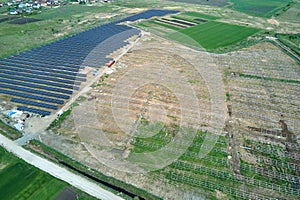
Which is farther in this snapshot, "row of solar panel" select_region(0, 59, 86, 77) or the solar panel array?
"row of solar panel" select_region(0, 59, 86, 77)

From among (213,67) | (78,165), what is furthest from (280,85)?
(78,165)

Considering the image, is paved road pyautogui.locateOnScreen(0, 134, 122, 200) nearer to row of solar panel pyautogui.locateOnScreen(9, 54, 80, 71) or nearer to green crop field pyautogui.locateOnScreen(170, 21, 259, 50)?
row of solar panel pyautogui.locateOnScreen(9, 54, 80, 71)

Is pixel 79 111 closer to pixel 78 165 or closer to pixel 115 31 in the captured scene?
pixel 78 165

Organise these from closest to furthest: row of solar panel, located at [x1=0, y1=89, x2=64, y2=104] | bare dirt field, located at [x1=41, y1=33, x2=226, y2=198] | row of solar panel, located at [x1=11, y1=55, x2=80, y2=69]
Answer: bare dirt field, located at [x1=41, y1=33, x2=226, y2=198] → row of solar panel, located at [x1=0, y1=89, x2=64, y2=104] → row of solar panel, located at [x1=11, y1=55, x2=80, y2=69]

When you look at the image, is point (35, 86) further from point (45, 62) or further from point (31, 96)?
point (45, 62)

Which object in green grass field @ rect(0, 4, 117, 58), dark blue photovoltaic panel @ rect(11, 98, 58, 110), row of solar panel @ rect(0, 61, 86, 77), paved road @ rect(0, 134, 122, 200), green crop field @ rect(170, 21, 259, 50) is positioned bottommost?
paved road @ rect(0, 134, 122, 200)

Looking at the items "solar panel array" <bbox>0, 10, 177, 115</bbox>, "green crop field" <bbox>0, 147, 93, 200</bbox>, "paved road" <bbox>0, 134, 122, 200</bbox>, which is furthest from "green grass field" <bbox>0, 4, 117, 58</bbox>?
"green crop field" <bbox>0, 147, 93, 200</bbox>

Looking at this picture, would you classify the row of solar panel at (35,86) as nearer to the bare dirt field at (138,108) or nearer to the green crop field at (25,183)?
the bare dirt field at (138,108)
